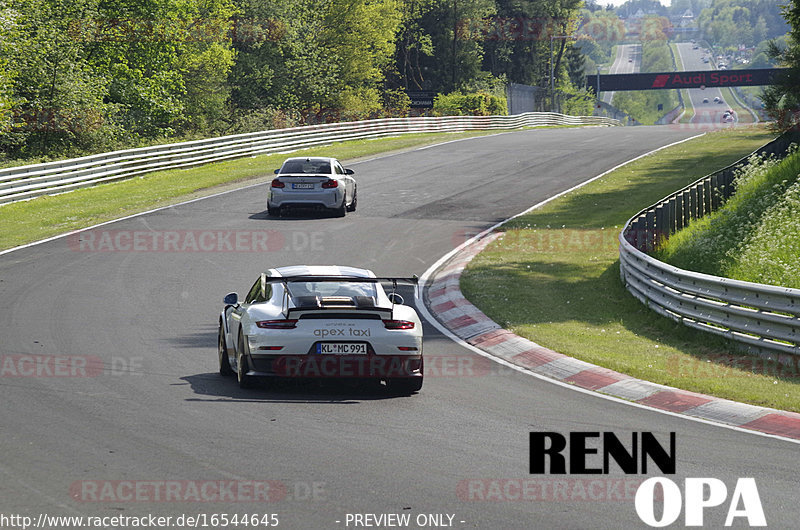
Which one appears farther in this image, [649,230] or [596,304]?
[649,230]

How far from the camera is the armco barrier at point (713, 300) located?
1299 cm

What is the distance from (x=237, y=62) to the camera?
72000 mm

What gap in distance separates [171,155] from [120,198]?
25.6ft

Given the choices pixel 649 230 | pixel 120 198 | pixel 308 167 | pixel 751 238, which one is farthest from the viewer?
pixel 120 198

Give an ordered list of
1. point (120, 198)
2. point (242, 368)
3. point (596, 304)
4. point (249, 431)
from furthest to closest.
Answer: point (120, 198) → point (596, 304) → point (242, 368) → point (249, 431)

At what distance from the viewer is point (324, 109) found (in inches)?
3258

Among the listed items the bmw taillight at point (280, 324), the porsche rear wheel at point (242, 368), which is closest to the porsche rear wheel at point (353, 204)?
the porsche rear wheel at point (242, 368)

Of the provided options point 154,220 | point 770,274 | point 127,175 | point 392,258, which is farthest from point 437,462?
point 127,175

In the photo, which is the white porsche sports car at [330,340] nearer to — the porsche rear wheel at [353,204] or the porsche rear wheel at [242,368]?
the porsche rear wheel at [242,368]

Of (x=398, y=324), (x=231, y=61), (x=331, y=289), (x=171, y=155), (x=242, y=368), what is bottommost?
(x=171, y=155)

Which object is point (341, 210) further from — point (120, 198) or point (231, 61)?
point (231, 61)

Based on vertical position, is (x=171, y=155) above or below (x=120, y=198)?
above

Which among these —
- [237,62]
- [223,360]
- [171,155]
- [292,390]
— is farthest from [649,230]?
[237,62]

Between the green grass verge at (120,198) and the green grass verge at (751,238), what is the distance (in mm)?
14180
